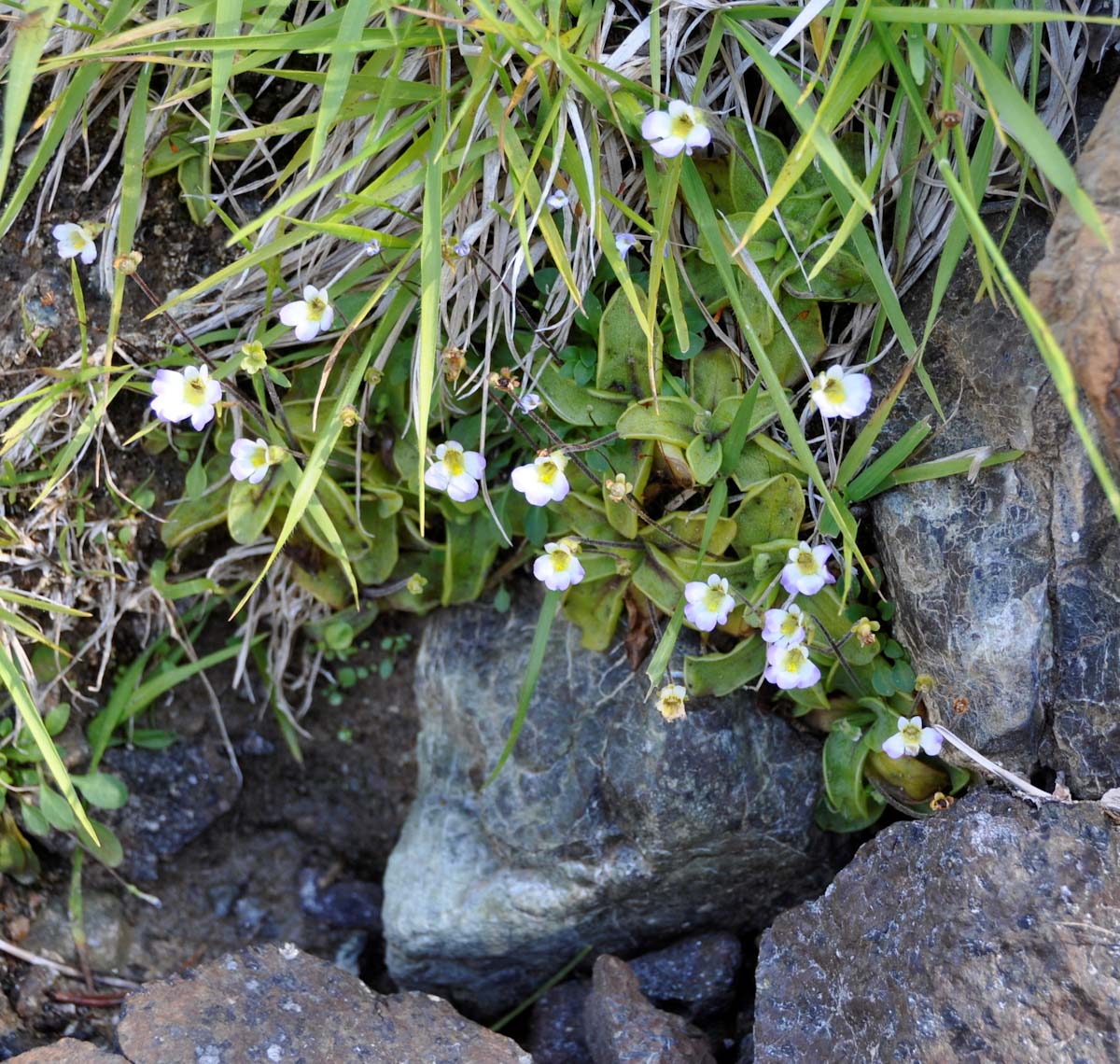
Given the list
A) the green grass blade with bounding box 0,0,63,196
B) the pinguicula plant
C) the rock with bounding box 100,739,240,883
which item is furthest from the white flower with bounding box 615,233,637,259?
the rock with bounding box 100,739,240,883

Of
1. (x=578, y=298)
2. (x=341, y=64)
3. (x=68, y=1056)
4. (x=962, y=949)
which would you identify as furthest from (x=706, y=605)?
(x=68, y=1056)

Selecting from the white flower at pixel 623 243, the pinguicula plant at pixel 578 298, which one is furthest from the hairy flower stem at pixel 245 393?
the white flower at pixel 623 243

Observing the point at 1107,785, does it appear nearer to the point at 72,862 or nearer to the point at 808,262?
the point at 808,262

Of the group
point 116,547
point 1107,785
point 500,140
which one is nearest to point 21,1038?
point 116,547

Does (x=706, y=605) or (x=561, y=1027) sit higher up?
(x=706, y=605)

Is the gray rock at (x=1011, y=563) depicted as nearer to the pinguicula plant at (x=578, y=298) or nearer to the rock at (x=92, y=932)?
the pinguicula plant at (x=578, y=298)

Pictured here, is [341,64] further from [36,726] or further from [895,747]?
[895,747]
